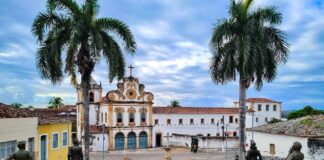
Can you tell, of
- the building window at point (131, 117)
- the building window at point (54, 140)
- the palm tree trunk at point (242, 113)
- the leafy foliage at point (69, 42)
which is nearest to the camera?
the leafy foliage at point (69, 42)

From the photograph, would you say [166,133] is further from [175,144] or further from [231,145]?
[231,145]

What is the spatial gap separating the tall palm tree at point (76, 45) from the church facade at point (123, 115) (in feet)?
121

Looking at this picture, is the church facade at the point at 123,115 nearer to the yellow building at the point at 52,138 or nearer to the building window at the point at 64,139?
the building window at the point at 64,139

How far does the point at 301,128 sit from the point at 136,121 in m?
37.0

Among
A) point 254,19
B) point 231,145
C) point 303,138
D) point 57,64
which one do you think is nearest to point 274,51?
point 254,19

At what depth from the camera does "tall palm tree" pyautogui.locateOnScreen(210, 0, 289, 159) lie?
21703 millimetres

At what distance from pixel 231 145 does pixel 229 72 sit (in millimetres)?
31498

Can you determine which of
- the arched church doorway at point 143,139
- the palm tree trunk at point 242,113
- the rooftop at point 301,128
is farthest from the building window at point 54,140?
the arched church doorway at point 143,139

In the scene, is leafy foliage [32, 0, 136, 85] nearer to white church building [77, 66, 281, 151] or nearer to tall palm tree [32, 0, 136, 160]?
tall palm tree [32, 0, 136, 160]

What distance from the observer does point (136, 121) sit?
59.1m

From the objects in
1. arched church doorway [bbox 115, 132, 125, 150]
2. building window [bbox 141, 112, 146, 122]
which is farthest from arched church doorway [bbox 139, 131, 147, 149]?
arched church doorway [bbox 115, 132, 125, 150]

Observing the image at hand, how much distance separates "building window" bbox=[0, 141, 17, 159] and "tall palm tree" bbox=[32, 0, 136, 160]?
149 inches

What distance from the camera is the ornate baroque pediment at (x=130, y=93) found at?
58156 millimetres

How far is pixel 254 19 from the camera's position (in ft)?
72.1
